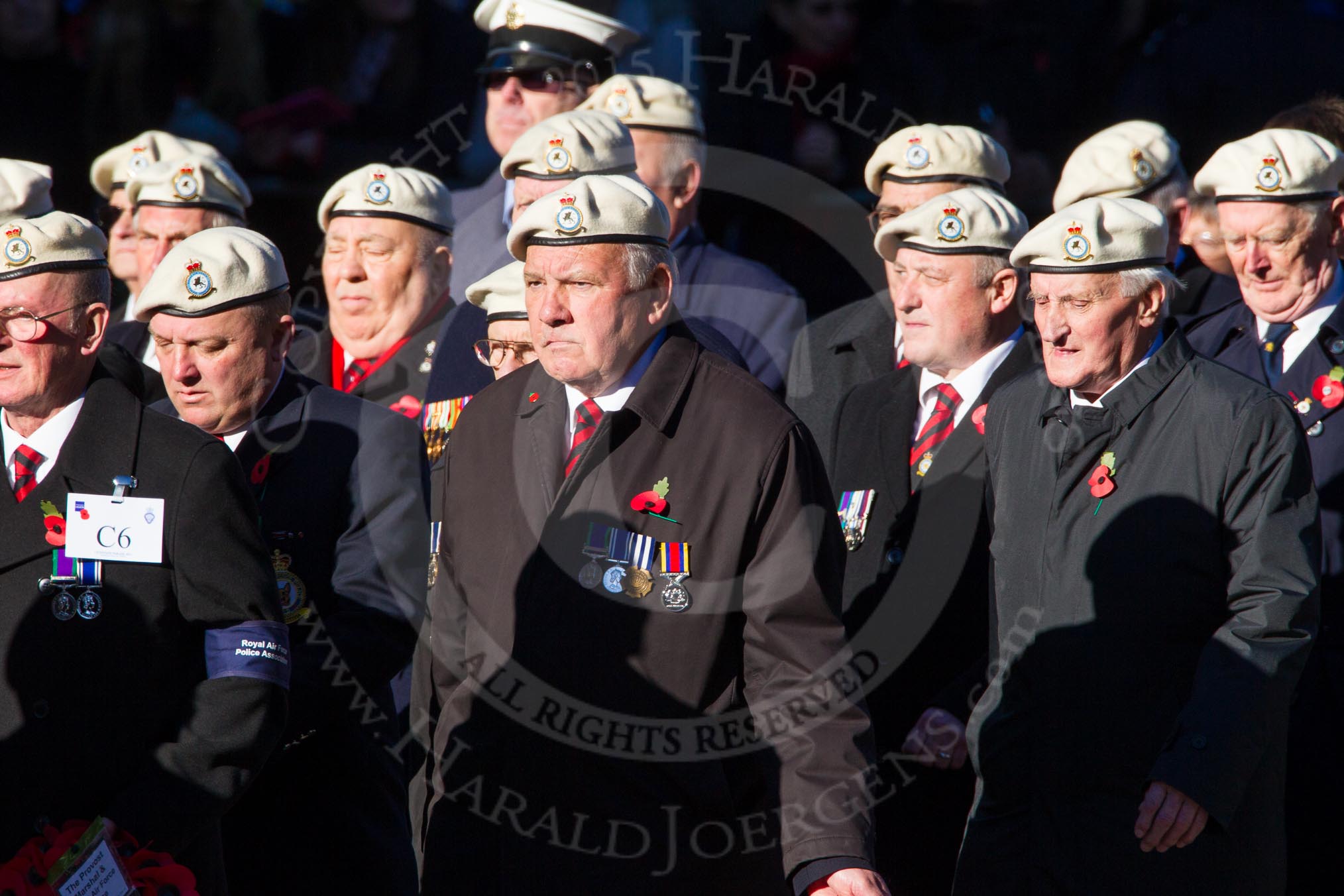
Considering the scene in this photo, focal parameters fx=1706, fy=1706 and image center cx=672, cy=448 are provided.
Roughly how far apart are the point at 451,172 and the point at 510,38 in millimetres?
1809

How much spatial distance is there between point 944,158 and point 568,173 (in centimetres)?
126

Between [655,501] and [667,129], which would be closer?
[655,501]

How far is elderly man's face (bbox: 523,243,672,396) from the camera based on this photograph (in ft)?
11.8

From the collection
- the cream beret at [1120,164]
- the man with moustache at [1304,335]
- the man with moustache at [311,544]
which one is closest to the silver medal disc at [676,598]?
the man with moustache at [311,544]

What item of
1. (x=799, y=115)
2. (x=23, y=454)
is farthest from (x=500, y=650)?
(x=799, y=115)

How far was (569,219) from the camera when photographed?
3588 mm

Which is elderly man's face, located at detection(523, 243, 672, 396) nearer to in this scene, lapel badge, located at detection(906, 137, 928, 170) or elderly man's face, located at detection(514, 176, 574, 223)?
elderly man's face, located at detection(514, 176, 574, 223)

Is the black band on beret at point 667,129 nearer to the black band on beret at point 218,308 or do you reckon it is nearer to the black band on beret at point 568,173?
the black band on beret at point 568,173

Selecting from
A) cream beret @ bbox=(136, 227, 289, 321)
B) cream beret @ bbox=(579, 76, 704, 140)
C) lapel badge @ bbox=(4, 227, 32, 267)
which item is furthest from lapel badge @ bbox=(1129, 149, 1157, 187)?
lapel badge @ bbox=(4, 227, 32, 267)

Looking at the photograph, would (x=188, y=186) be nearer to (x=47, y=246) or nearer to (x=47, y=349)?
(x=47, y=246)

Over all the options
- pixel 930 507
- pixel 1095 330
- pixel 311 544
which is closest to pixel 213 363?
pixel 311 544

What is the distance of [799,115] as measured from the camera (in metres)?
7.55

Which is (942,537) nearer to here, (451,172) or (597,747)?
(597,747)

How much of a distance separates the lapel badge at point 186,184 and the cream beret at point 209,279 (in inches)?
61.9
